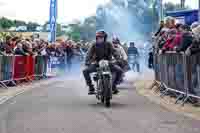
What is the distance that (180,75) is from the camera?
52.3ft

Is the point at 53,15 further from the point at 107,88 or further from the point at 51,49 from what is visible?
the point at 107,88

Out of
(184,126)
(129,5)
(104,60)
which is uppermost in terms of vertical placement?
(129,5)

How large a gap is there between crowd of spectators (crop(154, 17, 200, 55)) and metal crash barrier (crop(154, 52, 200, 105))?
19cm

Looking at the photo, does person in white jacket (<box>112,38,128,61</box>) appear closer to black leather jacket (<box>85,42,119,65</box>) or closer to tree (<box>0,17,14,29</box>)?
black leather jacket (<box>85,42,119,65</box>)

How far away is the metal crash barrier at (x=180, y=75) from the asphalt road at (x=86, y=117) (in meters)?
0.91

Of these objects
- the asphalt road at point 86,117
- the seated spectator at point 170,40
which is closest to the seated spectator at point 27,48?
the asphalt road at point 86,117

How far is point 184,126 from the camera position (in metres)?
11.0

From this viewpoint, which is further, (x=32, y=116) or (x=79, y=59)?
(x=79, y=59)

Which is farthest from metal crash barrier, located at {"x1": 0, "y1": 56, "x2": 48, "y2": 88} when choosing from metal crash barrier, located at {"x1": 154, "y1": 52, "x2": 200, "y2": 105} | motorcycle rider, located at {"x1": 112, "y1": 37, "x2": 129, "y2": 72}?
metal crash barrier, located at {"x1": 154, "y1": 52, "x2": 200, "y2": 105}

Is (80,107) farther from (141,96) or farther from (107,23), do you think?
(107,23)

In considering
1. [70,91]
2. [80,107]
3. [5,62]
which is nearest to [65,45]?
[5,62]

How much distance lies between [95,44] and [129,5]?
6278cm

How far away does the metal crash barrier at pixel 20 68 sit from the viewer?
22.1 meters

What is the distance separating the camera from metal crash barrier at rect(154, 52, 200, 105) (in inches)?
573
